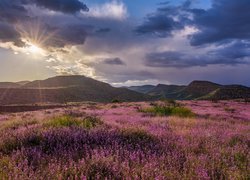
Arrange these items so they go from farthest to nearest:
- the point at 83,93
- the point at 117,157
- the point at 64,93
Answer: the point at 83,93
the point at 64,93
the point at 117,157

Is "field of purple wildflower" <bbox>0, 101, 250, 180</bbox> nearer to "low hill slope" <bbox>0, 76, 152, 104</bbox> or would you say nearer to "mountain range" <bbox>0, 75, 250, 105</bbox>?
"mountain range" <bbox>0, 75, 250, 105</bbox>

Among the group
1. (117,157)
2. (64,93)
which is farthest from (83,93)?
(117,157)

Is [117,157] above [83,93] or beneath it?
beneath

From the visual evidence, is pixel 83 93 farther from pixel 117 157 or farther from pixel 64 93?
pixel 117 157

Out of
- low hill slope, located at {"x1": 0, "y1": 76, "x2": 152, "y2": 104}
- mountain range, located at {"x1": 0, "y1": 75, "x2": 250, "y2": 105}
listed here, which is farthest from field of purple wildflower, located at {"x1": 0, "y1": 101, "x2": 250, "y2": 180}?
low hill slope, located at {"x1": 0, "y1": 76, "x2": 152, "y2": 104}

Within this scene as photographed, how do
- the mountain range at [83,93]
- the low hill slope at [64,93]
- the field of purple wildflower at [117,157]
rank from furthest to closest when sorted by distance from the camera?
the mountain range at [83,93] → the low hill slope at [64,93] → the field of purple wildflower at [117,157]

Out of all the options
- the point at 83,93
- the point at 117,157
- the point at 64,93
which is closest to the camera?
the point at 117,157

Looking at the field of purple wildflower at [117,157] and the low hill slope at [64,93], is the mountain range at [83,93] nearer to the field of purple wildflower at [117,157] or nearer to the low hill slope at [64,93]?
the low hill slope at [64,93]

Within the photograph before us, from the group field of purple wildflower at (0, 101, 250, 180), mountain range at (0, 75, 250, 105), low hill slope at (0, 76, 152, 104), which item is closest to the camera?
field of purple wildflower at (0, 101, 250, 180)

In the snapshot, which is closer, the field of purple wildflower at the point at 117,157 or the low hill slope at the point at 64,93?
the field of purple wildflower at the point at 117,157

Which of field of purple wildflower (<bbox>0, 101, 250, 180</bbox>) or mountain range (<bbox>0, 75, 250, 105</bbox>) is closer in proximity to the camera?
field of purple wildflower (<bbox>0, 101, 250, 180</bbox>)

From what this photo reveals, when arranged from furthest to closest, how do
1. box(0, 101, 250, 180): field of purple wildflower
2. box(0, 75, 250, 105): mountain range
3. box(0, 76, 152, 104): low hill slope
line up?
1. box(0, 75, 250, 105): mountain range
2. box(0, 76, 152, 104): low hill slope
3. box(0, 101, 250, 180): field of purple wildflower

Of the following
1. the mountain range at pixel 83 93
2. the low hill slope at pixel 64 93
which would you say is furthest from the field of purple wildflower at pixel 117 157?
the low hill slope at pixel 64 93

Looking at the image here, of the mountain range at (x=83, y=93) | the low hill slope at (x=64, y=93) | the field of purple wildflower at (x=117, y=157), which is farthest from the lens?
the mountain range at (x=83, y=93)
